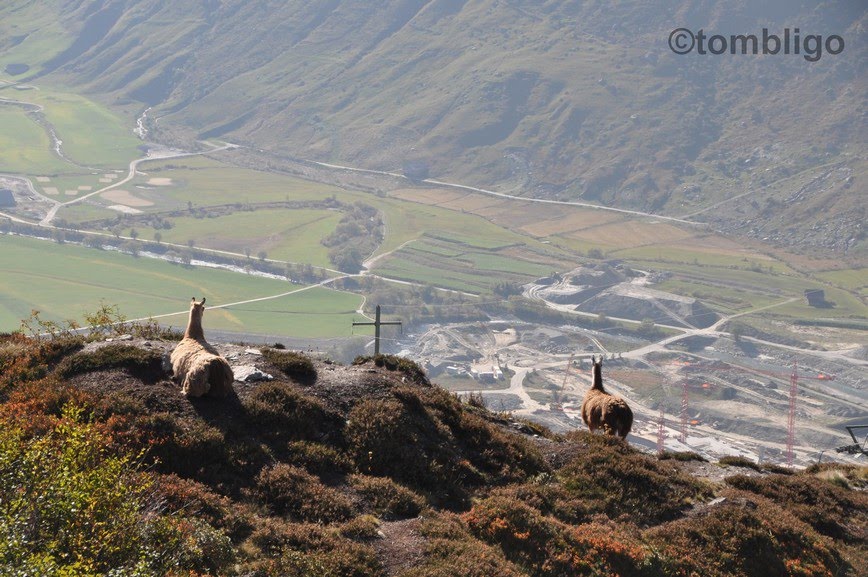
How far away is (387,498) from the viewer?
16609mm

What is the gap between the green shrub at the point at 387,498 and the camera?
16312mm

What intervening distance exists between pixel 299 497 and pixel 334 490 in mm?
884

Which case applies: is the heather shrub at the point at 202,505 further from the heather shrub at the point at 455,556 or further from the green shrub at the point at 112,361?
the green shrub at the point at 112,361

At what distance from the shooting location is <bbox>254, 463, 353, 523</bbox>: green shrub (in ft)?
50.9

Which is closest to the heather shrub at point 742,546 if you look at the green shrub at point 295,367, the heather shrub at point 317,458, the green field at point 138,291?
the heather shrub at point 317,458

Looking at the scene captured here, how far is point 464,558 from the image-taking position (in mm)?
14273

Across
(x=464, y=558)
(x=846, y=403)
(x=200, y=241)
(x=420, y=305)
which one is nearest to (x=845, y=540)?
(x=464, y=558)

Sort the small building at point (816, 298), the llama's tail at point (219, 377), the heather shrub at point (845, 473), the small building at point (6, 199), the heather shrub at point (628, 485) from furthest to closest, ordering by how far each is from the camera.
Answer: the small building at point (6, 199), the small building at point (816, 298), the heather shrub at point (845, 473), the heather shrub at point (628, 485), the llama's tail at point (219, 377)

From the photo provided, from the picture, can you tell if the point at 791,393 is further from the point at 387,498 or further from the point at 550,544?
the point at 387,498

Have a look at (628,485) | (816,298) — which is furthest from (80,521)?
(816,298)

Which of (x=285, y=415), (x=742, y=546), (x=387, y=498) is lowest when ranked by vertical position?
(x=742, y=546)

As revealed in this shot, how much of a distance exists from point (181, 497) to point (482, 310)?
132 m

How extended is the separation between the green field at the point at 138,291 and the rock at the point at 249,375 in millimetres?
108654

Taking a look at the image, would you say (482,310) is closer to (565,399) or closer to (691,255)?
(565,399)
